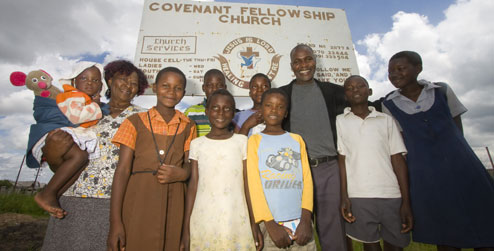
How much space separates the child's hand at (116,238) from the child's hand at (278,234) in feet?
3.29

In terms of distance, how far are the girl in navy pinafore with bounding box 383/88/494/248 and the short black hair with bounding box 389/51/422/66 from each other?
46 cm

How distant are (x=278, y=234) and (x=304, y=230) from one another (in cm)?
20

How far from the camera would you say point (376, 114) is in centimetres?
224

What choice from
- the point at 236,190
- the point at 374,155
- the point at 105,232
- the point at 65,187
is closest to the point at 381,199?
the point at 374,155

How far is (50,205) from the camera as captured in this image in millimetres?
1707

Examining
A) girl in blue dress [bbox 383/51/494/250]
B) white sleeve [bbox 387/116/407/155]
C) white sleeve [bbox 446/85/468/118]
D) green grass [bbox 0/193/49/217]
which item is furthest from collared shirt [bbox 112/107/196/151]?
green grass [bbox 0/193/49/217]

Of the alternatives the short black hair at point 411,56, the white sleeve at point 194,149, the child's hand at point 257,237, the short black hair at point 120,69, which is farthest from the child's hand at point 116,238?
the short black hair at point 411,56

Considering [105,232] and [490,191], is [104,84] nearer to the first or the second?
[105,232]

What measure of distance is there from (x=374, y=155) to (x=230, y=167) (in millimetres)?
1355

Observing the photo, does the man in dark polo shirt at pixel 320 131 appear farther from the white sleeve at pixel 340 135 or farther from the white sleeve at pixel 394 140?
the white sleeve at pixel 394 140

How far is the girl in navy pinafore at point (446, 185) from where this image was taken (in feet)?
6.34

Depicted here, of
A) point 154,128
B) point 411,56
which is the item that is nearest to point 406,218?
point 411,56

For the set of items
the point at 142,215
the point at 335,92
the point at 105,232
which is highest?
the point at 335,92

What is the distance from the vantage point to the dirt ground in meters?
6.20
